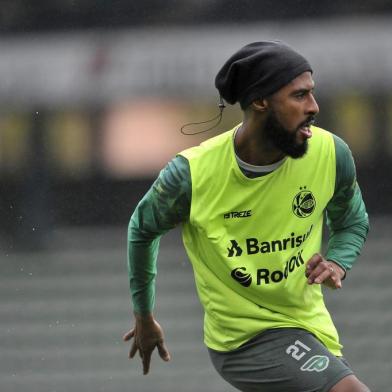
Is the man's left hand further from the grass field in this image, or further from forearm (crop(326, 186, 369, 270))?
the grass field

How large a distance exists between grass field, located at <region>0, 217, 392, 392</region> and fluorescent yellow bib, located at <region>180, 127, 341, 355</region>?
261 centimetres

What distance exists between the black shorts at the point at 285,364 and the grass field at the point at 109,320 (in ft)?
8.37

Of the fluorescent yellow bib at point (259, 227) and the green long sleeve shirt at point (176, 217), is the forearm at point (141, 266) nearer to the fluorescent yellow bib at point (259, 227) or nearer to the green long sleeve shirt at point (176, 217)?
the green long sleeve shirt at point (176, 217)

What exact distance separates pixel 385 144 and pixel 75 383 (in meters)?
2.04

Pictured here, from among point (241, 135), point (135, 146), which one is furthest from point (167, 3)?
point (241, 135)

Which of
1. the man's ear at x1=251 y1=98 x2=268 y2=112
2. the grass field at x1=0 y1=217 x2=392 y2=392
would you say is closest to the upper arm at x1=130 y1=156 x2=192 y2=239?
the man's ear at x1=251 y1=98 x2=268 y2=112

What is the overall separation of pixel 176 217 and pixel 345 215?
0.56 meters

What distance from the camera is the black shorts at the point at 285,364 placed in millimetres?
3754

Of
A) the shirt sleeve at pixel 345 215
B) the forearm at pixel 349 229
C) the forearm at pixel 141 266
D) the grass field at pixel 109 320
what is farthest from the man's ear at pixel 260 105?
the grass field at pixel 109 320

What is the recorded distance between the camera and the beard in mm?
3777

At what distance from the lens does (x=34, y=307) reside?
21.4 ft

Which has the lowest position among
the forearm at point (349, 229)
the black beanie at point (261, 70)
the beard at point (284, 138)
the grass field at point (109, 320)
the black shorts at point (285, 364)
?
the grass field at point (109, 320)

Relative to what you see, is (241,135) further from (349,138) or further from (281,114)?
(349,138)

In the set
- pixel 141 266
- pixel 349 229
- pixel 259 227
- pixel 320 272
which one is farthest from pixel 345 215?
pixel 141 266
